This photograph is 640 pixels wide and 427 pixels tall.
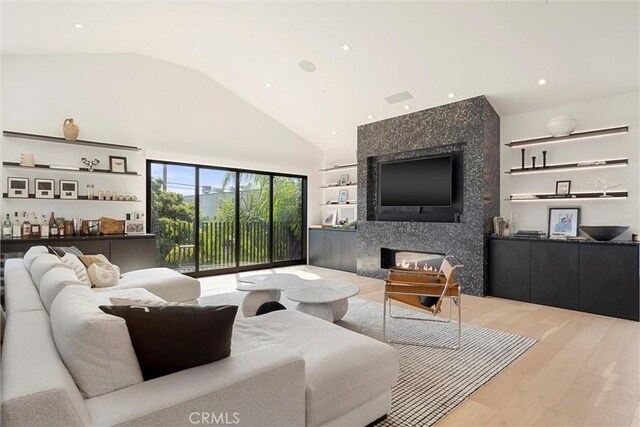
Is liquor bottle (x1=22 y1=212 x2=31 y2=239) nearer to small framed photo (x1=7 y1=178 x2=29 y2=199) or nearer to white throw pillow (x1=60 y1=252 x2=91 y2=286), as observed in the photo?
small framed photo (x1=7 y1=178 x2=29 y2=199)

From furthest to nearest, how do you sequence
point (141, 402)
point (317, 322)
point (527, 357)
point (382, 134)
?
point (382, 134), point (527, 357), point (317, 322), point (141, 402)

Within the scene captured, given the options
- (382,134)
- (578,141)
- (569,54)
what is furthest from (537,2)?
(382,134)

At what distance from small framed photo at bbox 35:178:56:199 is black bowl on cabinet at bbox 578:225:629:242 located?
685 centimetres

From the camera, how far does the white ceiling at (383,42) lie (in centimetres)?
342

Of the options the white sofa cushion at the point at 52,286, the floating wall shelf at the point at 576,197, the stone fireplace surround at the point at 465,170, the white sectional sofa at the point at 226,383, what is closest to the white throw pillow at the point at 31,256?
the white sectional sofa at the point at 226,383

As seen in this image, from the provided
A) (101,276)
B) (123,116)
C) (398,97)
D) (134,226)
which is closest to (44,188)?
(134,226)

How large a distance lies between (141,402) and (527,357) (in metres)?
2.89

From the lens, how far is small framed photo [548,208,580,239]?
4453mm

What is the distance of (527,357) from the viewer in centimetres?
277

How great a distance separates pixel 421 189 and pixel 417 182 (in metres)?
0.14

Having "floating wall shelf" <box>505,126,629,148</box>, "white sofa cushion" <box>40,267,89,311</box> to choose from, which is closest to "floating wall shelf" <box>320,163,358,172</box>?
"floating wall shelf" <box>505,126,629,148</box>

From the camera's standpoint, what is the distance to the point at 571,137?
4410mm

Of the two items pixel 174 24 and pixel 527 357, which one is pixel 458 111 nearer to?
pixel 527 357

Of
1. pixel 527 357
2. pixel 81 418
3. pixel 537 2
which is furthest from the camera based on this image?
pixel 537 2
